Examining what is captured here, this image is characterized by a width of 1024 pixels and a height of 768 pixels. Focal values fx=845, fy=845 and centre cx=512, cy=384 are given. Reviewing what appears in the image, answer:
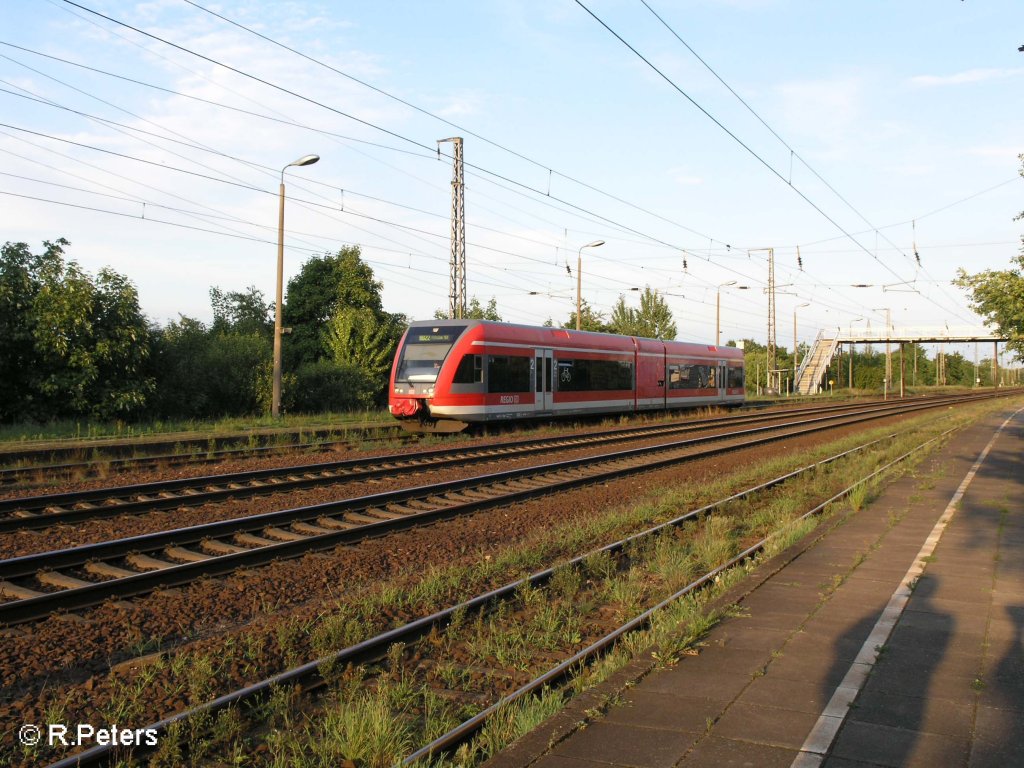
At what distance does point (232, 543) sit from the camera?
8852 millimetres

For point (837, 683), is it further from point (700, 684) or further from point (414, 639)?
point (414, 639)

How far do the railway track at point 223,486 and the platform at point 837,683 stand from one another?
24.6ft

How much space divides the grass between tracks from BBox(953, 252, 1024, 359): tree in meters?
10.8

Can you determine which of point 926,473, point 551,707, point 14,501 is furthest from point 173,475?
point 926,473

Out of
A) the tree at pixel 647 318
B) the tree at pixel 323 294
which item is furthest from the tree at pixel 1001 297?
the tree at pixel 647 318

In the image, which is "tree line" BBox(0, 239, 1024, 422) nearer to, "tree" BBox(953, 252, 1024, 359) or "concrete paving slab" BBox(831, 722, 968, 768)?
"tree" BBox(953, 252, 1024, 359)

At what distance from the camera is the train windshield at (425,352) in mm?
20938

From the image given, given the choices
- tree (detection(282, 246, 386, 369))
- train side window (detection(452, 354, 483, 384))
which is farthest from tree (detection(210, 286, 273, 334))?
train side window (detection(452, 354, 483, 384))

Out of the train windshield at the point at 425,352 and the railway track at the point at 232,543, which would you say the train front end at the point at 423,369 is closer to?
the train windshield at the point at 425,352

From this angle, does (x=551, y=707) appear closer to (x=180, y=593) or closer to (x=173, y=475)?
(x=180, y=593)

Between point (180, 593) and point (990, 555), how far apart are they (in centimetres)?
753

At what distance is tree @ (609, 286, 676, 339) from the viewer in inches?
2457

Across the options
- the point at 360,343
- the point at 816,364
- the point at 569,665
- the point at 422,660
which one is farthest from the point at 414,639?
the point at 816,364

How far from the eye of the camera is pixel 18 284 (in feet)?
70.3
